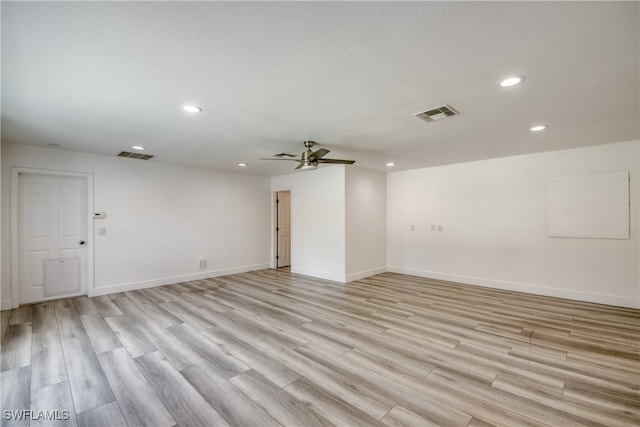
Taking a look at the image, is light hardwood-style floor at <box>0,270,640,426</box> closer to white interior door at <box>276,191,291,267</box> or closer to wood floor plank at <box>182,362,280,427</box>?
wood floor plank at <box>182,362,280,427</box>

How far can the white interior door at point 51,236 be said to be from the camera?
439 cm

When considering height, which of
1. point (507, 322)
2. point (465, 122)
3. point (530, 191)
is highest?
point (465, 122)

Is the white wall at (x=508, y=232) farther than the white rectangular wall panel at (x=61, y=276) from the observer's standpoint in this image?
No

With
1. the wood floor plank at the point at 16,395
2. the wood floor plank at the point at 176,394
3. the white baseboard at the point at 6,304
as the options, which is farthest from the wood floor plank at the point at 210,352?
the white baseboard at the point at 6,304

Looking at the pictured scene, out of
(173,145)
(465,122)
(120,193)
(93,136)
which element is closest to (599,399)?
(465,122)

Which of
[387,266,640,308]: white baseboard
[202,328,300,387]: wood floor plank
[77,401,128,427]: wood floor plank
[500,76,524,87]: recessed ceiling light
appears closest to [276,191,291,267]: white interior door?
[387,266,640,308]: white baseboard

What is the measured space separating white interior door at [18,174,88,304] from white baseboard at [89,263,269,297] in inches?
14.1

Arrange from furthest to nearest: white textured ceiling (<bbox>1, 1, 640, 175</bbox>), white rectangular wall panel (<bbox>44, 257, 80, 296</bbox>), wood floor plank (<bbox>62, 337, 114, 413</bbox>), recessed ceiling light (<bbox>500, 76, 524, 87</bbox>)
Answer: white rectangular wall panel (<bbox>44, 257, 80, 296</bbox>)
recessed ceiling light (<bbox>500, 76, 524, 87</bbox>)
wood floor plank (<bbox>62, 337, 114, 413</bbox>)
white textured ceiling (<bbox>1, 1, 640, 175</bbox>)

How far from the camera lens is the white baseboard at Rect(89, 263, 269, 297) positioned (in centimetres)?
498

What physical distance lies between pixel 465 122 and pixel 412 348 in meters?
2.63

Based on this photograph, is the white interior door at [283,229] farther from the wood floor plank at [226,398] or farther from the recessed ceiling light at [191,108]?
the wood floor plank at [226,398]

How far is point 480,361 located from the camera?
2.61 metres

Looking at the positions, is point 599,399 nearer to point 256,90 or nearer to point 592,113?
point 592,113

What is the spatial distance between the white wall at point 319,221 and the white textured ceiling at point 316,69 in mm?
2242
